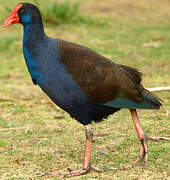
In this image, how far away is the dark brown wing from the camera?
4.18 m

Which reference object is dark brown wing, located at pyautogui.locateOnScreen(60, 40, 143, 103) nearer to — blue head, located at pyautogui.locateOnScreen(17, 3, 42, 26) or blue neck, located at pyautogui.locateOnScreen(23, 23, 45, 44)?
blue neck, located at pyautogui.locateOnScreen(23, 23, 45, 44)

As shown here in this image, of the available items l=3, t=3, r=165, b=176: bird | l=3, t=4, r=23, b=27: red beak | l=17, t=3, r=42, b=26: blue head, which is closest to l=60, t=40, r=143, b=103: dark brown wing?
l=3, t=3, r=165, b=176: bird

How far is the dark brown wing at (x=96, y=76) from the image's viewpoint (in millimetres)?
4176

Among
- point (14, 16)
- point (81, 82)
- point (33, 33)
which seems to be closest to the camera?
point (81, 82)

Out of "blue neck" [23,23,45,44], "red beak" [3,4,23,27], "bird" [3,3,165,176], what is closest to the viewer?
"bird" [3,3,165,176]

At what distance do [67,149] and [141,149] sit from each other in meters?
0.87

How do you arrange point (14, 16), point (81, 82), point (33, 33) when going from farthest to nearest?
point (14, 16), point (33, 33), point (81, 82)

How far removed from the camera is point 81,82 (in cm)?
416

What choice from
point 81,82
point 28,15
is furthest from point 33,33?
point 81,82

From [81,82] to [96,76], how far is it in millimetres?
148

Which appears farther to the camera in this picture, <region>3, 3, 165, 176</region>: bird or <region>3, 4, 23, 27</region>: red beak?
<region>3, 4, 23, 27</region>: red beak

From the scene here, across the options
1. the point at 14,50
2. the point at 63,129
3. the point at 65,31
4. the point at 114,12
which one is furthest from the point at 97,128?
the point at 114,12

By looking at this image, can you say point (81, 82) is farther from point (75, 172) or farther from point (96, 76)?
point (75, 172)

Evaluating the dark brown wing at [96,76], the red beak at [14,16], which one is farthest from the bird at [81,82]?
the red beak at [14,16]
